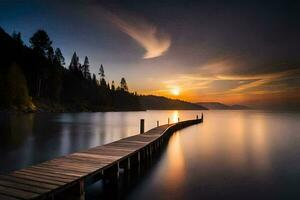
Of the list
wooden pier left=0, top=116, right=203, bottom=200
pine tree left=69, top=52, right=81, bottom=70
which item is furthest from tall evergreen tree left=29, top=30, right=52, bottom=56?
wooden pier left=0, top=116, right=203, bottom=200

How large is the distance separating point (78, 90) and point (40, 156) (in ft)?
283

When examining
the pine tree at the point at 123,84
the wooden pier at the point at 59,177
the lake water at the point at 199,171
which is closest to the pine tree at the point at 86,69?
the pine tree at the point at 123,84

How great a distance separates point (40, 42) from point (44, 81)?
45.8ft

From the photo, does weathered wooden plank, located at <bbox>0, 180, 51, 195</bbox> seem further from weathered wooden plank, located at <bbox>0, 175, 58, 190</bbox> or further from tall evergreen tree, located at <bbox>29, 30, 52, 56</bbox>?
tall evergreen tree, located at <bbox>29, 30, 52, 56</bbox>

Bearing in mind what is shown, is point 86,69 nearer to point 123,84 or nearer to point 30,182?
point 123,84

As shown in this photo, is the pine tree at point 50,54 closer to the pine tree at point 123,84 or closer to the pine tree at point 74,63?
the pine tree at point 74,63

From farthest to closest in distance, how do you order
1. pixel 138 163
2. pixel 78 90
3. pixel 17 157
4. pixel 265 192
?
1. pixel 78 90
2. pixel 17 157
3. pixel 138 163
4. pixel 265 192

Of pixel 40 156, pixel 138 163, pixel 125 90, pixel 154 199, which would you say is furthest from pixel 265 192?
pixel 125 90

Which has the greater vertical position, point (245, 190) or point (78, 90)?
point (78, 90)

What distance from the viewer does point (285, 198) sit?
35.2 feet

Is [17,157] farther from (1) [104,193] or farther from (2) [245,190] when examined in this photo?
(2) [245,190]

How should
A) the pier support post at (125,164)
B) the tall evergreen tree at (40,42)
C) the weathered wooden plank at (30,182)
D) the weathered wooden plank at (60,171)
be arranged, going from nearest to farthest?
the weathered wooden plank at (30,182) < the weathered wooden plank at (60,171) < the pier support post at (125,164) < the tall evergreen tree at (40,42)

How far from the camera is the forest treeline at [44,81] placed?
56.1 m

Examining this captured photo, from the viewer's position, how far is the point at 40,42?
69.4 m
